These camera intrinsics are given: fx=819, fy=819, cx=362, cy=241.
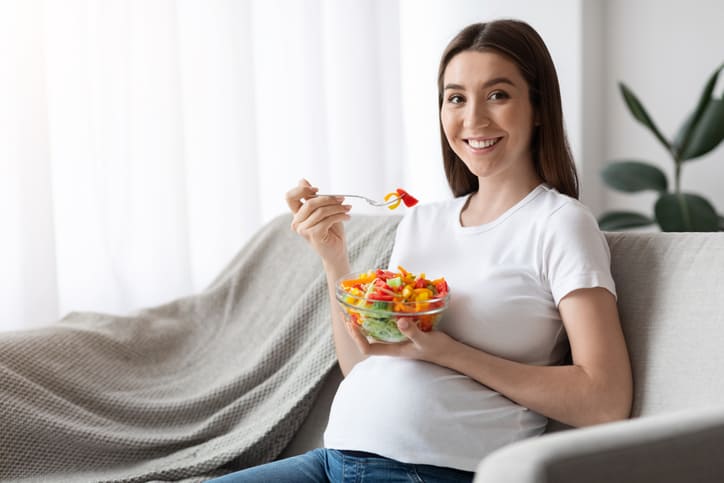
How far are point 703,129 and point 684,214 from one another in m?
0.31

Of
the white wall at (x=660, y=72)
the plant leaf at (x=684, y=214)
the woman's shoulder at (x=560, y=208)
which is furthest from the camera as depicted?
the white wall at (x=660, y=72)

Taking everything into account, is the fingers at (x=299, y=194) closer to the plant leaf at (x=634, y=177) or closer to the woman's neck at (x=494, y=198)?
the woman's neck at (x=494, y=198)

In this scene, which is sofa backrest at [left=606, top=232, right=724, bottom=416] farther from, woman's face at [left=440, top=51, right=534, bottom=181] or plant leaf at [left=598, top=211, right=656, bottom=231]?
plant leaf at [left=598, top=211, right=656, bottom=231]

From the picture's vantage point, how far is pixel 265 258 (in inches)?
82.4

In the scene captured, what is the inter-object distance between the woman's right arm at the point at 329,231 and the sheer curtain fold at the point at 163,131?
4.36ft

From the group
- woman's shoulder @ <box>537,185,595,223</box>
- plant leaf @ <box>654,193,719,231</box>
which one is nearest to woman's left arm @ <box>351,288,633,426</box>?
woman's shoulder @ <box>537,185,595,223</box>

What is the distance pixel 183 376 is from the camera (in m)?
1.88

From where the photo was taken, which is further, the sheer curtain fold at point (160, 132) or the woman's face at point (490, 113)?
the sheer curtain fold at point (160, 132)

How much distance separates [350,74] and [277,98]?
1.10 feet

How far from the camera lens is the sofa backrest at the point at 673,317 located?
1112 mm

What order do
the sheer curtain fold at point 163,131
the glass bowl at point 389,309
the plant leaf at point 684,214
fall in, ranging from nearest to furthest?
the glass bowl at point 389,309, the sheer curtain fold at point 163,131, the plant leaf at point 684,214

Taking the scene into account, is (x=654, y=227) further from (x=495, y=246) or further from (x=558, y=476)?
(x=558, y=476)

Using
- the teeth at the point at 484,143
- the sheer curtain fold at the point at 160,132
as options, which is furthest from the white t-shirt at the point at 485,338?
the sheer curtain fold at the point at 160,132

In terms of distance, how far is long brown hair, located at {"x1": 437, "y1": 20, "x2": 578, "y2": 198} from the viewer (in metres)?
1.26
